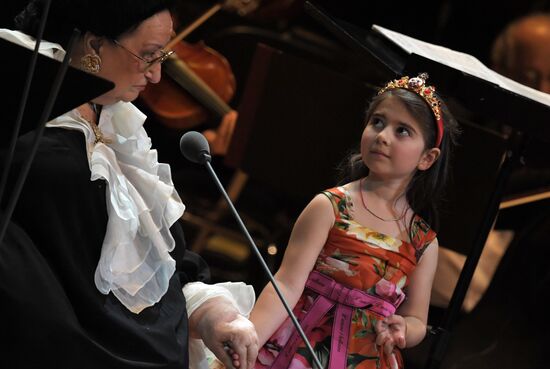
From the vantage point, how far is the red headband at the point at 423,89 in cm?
206

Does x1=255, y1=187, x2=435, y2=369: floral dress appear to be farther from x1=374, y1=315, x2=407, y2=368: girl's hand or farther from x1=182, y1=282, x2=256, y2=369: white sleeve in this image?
x1=182, y1=282, x2=256, y2=369: white sleeve

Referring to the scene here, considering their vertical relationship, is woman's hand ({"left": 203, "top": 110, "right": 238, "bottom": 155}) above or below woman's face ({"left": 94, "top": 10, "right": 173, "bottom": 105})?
below

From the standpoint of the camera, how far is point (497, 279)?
2781mm

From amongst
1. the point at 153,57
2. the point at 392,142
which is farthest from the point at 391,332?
the point at 153,57

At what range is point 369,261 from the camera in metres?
1.99

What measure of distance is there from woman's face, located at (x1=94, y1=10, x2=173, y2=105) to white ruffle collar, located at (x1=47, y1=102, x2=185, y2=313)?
74mm

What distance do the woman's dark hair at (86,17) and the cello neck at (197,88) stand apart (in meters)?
1.87

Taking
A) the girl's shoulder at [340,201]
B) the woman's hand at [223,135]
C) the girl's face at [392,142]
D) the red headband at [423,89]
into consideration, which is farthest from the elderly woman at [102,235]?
the woman's hand at [223,135]

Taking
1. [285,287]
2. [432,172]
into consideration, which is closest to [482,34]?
[432,172]

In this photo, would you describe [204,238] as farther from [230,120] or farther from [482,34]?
[482,34]

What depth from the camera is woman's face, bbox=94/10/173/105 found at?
64.2 inches

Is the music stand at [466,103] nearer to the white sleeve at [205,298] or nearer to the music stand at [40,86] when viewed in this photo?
the white sleeve at [205,298]

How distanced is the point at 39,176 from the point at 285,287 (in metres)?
0.62

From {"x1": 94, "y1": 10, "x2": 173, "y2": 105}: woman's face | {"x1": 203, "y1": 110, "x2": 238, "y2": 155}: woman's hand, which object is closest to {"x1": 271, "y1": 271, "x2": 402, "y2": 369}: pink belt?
{"x1": 94, "y1": 10, "x2": 173, "y2": 105}: woman's face
